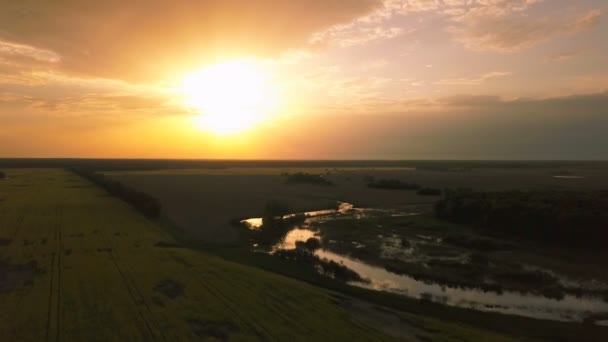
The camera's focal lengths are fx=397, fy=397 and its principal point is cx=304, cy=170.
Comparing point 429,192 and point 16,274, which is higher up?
point 429,192

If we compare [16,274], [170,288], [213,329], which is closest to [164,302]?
[170,288]

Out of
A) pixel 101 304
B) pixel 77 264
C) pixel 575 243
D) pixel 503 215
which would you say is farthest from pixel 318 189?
pixel 101 304

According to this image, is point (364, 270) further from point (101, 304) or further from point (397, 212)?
point (397, 212)

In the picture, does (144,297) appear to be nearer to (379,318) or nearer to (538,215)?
(379,318)

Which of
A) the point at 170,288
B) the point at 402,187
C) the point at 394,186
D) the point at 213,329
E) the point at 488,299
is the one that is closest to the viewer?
the point at 213,329

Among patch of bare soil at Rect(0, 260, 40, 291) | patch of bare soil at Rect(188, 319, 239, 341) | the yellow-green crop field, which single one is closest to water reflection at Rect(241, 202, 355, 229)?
the yellow-green crop field

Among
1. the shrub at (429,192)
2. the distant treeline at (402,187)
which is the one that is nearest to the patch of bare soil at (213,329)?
the shrub at (429,192)

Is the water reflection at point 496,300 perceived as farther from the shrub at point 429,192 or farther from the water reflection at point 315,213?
the shrub at point 429,192
